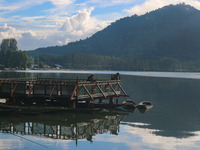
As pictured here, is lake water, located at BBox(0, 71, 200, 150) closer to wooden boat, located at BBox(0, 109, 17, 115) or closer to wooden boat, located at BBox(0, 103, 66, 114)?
wooden boat, located at BBox(0, 103, 66, 114)

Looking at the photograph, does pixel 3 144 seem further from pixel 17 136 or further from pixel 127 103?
pixel 127 103

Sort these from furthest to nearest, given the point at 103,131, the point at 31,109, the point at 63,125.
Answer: the point at 31,109 < the point at 63,125 < the point at 103,131

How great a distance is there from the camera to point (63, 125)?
108ft

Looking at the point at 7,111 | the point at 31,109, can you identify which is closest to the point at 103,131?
the point at 31,109

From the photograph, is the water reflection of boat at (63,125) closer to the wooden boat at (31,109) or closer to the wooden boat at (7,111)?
the wooden boat at (31,109)

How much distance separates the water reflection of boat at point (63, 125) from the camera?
2920 cm

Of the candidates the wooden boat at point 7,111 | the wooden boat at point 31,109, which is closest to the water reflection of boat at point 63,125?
the wooden boat at point 31,109

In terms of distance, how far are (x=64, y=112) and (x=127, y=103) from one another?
1023 cm

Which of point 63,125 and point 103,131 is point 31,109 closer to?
point 63,125

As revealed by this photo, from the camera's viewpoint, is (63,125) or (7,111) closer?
(63,125)

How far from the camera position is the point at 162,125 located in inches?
1377

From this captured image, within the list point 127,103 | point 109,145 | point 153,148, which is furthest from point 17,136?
point 127,103

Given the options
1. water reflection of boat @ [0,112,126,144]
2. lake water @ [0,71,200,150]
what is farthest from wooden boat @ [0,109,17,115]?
lake water @ [0,71,200,150]

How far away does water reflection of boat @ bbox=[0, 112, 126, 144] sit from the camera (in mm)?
29203
